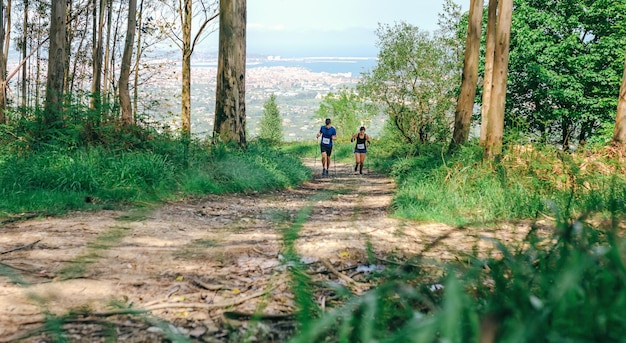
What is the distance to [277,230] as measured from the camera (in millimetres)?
4496

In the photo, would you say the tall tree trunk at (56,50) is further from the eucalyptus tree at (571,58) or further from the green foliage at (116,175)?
the eucalyptus tree at (571,58)

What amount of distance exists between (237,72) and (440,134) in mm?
15243

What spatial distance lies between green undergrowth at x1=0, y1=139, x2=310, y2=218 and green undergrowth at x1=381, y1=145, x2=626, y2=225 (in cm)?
375

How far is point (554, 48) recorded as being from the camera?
24.2 meters

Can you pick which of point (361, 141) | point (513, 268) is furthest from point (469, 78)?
point (513, 268)

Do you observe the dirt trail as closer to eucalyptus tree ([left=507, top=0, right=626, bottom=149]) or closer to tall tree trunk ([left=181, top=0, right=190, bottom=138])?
tall tree trunk ([left=181, top=0, right=190, bottom=138])

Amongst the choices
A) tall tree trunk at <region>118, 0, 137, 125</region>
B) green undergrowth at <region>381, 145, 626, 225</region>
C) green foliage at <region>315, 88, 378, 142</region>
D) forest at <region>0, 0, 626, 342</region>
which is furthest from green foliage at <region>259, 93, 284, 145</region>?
green undergrowth at <region>381, 145, 626, 225</region>

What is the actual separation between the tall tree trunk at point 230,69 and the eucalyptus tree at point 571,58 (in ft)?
54.1

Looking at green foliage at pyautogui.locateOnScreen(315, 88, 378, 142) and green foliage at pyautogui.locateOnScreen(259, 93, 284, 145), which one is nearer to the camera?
green foliage at pyautogui.locateOnScreen(315, 88, 378, 142)

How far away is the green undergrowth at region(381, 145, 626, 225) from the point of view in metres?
6.16

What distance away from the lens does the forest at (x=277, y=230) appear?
139cm

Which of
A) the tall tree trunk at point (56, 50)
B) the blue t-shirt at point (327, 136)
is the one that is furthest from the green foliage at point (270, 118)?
the tall tree trunk at point (56, 50)

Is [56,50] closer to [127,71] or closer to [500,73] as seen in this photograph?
[127,71]

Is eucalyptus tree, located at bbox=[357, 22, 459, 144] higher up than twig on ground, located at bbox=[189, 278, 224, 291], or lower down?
higher up
